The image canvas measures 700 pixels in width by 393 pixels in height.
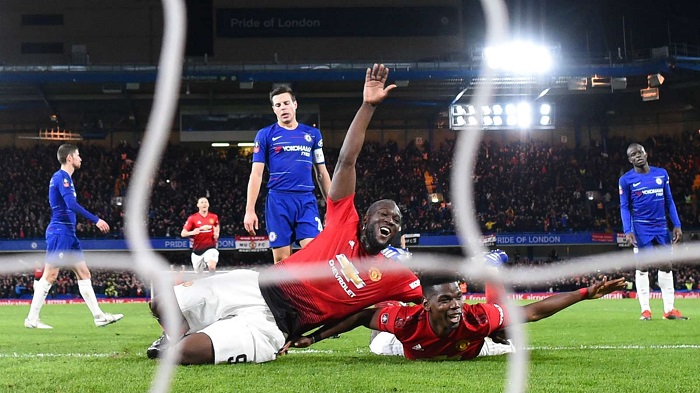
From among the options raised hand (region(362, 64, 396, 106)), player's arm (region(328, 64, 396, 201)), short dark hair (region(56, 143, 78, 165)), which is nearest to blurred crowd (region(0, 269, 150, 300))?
short dark hair (region(56, 143, 78, 165))

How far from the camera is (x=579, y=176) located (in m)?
30.3

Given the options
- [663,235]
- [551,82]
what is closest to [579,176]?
[551,82]

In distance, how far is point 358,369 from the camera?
4926 mm

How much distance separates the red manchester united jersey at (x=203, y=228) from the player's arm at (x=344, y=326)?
7962 mm

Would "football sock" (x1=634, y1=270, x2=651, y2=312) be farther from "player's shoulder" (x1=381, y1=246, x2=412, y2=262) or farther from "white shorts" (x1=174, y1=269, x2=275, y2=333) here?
"white shorts" (x1=174, y1=269, x2=275, y2=333)

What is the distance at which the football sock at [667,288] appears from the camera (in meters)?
9.64

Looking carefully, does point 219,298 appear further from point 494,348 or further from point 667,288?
point 667,288

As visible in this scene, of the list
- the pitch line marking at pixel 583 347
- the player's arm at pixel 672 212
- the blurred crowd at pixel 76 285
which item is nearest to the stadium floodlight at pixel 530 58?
the blurred crowd at pixel 76 285

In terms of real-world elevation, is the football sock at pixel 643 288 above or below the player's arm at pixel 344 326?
below

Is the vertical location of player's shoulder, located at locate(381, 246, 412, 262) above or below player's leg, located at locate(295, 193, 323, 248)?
below

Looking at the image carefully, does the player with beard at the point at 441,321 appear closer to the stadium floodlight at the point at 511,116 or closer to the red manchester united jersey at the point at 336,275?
the red manchester united jersey at the point at 336,275

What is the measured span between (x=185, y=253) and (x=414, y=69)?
10.4m

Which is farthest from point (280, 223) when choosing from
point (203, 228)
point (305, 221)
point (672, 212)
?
point (203, 228)

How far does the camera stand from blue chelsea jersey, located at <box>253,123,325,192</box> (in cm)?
702
